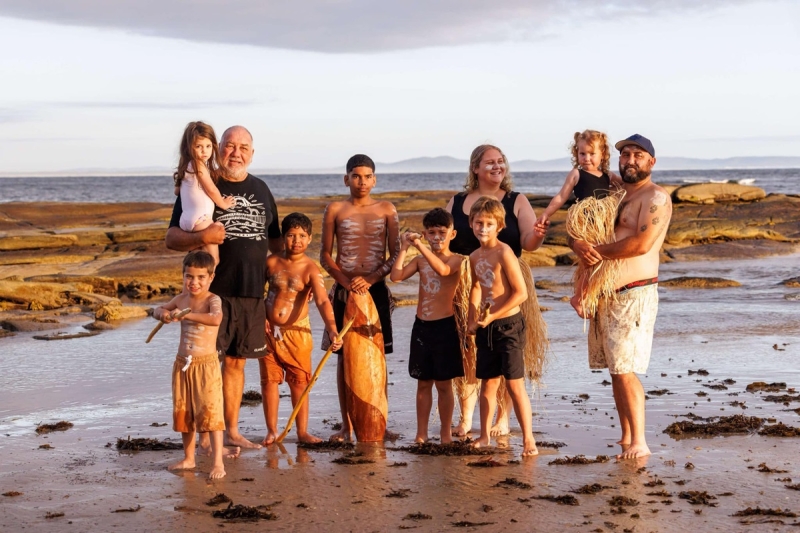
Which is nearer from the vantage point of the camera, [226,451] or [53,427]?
[226,451]

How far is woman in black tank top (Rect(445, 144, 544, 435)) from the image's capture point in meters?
6.55

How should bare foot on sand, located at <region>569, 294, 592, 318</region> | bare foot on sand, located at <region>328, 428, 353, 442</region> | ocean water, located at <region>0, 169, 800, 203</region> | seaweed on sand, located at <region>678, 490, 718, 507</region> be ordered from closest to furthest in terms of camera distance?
seaweed on sand, located at <region>678, 490, 718, 507</region>, bare foot on sand, located at <region>569, 294, 592, 318</region>, bare foot on sand, located at <region>328, 428, 353, 442</region>, ocean water, located at <region>0, 169, 800, 203</region>

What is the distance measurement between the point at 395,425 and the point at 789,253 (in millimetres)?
16339

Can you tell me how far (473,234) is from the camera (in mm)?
6582

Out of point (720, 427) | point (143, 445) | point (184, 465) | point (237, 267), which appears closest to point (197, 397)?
point (184, 465)

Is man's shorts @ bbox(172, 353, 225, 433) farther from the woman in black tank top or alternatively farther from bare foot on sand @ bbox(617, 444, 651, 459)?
bare foot on sand @ bbox(617, 444, 651, 459)

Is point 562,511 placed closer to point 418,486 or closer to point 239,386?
point 418,486

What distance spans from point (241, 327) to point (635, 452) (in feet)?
8.10

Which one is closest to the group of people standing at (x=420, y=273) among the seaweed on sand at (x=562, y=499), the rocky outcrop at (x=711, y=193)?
the seaweed on sand at (x=562, y=499)

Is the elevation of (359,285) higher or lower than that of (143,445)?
higher

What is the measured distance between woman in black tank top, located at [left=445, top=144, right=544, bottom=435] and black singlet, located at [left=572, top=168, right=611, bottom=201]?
34cm

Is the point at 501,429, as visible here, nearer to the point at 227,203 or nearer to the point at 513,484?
the point at 513,484

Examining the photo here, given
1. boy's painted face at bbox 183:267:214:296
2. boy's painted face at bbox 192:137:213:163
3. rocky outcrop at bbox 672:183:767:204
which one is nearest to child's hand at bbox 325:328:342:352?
boy's painted face at bbox 183:267:214:296

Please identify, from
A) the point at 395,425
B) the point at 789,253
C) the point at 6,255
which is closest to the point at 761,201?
the point at 789,253
